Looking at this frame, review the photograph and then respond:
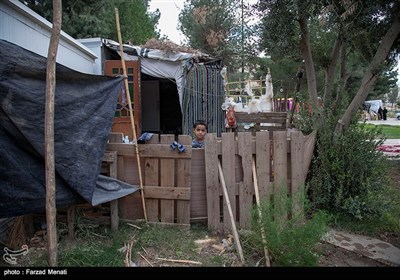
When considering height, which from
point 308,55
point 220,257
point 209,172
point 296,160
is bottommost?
point 220,257

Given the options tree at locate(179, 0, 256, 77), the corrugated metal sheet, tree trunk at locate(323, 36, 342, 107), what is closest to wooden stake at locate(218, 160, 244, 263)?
tree trunk at locate(323, 36, 342, 107)

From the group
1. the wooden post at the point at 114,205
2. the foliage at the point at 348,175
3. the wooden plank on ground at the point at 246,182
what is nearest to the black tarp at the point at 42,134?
the wooden post at the point at 114,205

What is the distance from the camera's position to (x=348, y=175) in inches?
170

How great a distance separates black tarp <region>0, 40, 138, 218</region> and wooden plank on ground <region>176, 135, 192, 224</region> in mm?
740

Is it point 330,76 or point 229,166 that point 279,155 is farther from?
point 330,76

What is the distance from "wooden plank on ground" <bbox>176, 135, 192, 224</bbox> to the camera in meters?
A: 3.85

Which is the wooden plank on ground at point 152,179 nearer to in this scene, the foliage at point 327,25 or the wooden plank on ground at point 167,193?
the wooden plank on ground at point 167,193

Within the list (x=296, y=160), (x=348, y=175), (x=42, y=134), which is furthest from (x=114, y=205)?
(x=348, y=175)

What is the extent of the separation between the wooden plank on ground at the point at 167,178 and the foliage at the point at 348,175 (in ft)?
6.77

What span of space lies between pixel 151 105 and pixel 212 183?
928 cm

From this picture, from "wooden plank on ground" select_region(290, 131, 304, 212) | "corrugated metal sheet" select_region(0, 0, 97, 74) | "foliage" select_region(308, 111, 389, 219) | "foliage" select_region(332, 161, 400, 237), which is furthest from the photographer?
"foliage" select_region(308, 111, 389, 219)

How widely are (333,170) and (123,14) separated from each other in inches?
598

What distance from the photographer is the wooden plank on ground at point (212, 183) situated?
3.84 metres

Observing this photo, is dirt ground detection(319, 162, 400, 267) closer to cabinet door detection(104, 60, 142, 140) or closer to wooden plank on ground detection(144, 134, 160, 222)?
wooden plank on ground detection(144, 134, 160, 222)
